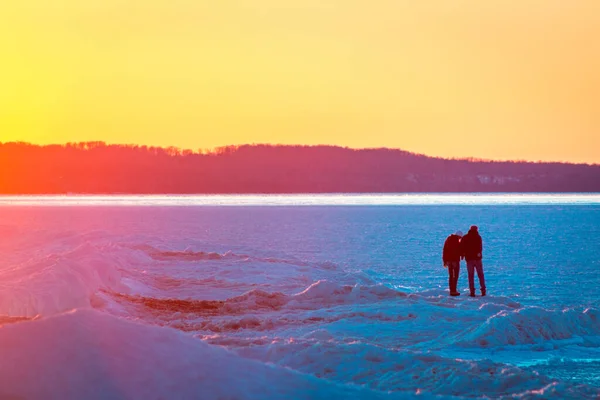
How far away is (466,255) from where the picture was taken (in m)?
16.3

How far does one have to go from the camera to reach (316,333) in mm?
11883

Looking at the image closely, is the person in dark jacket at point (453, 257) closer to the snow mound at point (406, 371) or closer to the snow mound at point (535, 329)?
the snow mound at point (535, 329)

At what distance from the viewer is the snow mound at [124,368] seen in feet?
22.9

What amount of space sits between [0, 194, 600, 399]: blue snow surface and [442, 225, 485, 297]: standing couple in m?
0.60

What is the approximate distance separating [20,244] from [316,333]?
17560 mm

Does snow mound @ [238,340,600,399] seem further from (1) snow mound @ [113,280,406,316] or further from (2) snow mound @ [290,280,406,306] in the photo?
(2) snow mound @ [290,280,406,306]

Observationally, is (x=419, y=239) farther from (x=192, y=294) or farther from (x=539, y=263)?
(x=192, y=294)

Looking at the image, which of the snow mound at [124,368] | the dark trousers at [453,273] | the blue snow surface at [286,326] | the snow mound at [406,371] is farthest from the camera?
the dark trousers at [453,273]

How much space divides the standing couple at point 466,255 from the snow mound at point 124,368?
29.7 ft

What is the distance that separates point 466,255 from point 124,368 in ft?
34.2

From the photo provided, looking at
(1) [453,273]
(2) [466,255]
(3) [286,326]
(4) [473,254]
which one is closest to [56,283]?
(3) [286,326]

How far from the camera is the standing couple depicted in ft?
53.1

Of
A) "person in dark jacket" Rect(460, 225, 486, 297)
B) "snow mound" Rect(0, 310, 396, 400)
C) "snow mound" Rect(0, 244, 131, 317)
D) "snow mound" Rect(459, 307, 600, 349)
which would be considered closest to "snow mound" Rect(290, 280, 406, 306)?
"person in dark jacket" Rect(460, 225, 486, 297)

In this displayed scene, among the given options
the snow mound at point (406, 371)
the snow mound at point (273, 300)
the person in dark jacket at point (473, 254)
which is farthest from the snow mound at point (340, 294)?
the snow mound at point (406, 371)
